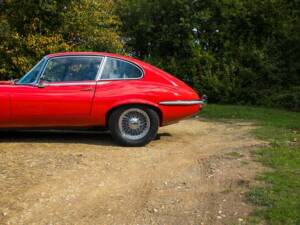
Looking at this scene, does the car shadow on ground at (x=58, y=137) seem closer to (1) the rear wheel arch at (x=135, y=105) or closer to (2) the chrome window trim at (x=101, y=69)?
(1) the rear wheel arch at (x=135, y=105)

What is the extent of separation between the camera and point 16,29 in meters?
14.7

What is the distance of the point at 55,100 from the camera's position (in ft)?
28.0

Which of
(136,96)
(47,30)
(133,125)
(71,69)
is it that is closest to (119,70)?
(136,96)

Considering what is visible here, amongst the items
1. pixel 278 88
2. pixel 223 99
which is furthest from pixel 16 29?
pixel 278 88

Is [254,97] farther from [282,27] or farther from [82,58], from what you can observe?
[82,58]

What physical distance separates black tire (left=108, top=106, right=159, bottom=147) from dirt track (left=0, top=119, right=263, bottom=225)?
6.3 inches

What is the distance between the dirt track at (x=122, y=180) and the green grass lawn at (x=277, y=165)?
0.19 metres

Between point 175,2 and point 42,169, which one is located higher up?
point 175,2

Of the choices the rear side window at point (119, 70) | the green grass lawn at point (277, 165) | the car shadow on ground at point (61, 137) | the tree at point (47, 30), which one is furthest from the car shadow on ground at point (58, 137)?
the tree at point (47, 30)

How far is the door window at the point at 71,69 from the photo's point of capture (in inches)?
344

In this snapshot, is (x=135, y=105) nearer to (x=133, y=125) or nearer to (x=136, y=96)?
(x=136, y=96)

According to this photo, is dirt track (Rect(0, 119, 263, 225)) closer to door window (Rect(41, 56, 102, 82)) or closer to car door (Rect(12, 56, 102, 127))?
car door (Rect(12, 56, 102, 127))

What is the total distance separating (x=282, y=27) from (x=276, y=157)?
8.94 meters

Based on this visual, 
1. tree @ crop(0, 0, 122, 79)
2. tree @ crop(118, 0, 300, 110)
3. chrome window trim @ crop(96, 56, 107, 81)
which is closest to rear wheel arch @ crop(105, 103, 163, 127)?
chrome window trim @ crop(96, 56, 107, 81)
